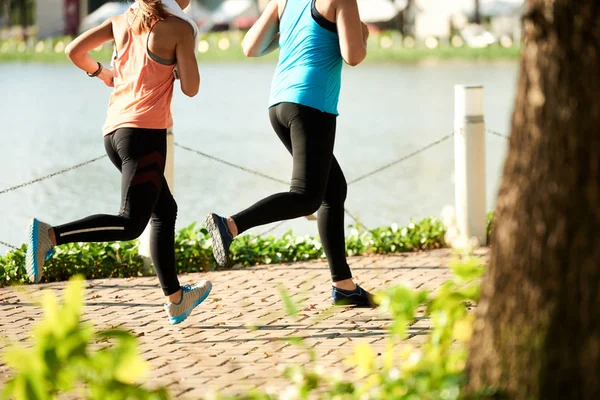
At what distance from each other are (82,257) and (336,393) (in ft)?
13.6

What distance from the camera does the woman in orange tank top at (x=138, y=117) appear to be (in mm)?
5305

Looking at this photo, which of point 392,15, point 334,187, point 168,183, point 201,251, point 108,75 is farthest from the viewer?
point 392,15

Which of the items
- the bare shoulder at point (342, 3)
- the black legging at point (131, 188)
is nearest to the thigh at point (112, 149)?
the black legging at point (131, 188)

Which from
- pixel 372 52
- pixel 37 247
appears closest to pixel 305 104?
pixel 37 247

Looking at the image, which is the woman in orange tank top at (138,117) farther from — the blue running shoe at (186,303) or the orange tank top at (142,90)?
the blue running shoe at (186,303)

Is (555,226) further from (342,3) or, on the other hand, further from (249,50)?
(249,50)

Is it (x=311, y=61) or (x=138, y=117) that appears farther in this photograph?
(x=311, y=61)

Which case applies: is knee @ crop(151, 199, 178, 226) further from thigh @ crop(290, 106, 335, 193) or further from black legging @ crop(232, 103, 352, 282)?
thigh @ crop(290, 106, 335, 193)

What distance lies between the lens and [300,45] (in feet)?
18.3

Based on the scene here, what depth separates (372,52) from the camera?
44.2 metres

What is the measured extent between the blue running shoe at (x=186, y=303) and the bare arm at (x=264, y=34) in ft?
4.05

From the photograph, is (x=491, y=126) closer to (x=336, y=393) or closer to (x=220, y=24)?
(x=336, y=393)

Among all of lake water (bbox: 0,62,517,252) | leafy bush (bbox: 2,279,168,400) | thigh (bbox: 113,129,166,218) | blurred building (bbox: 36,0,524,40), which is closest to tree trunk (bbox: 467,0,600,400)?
leafy bush (bbox: 2,279,168,400)

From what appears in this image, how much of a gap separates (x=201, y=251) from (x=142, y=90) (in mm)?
2282
